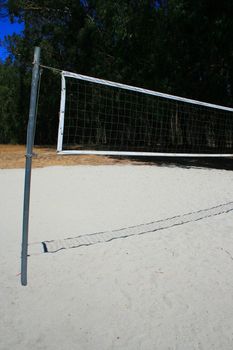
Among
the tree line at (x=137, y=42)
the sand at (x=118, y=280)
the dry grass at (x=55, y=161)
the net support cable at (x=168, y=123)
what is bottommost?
the sand at (x=118, y=280)

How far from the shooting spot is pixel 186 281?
3213 mm

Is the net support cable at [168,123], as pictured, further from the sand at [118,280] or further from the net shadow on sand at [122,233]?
the net shadow on sand at [122,233]

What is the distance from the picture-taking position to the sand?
7.93 ft

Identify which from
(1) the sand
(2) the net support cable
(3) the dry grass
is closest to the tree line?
(2) the net support cable

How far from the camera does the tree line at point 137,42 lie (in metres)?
10.0

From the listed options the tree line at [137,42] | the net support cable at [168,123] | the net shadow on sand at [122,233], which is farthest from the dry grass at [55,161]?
the net shadow on sand at [122,233]

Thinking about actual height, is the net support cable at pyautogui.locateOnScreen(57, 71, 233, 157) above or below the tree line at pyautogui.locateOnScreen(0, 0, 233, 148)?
below

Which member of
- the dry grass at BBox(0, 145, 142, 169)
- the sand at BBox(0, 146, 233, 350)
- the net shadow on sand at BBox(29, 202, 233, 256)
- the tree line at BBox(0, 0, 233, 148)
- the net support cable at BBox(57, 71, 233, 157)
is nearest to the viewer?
the sand at BBox(0, 146, 233, 350)

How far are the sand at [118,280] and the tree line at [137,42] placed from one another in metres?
6.17

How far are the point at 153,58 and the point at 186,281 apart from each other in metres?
9.38

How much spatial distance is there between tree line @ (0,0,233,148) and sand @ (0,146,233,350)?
6.17 m

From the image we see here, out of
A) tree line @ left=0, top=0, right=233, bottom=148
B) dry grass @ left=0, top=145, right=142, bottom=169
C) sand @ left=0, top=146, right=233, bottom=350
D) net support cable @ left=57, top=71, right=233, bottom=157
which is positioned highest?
tree line @ left=0, top=0, right=233, bottom=148

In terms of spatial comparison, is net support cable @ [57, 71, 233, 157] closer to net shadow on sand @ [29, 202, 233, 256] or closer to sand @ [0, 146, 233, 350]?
sand @ [0, 146, 233, 350]

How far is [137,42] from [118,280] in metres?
10.2
